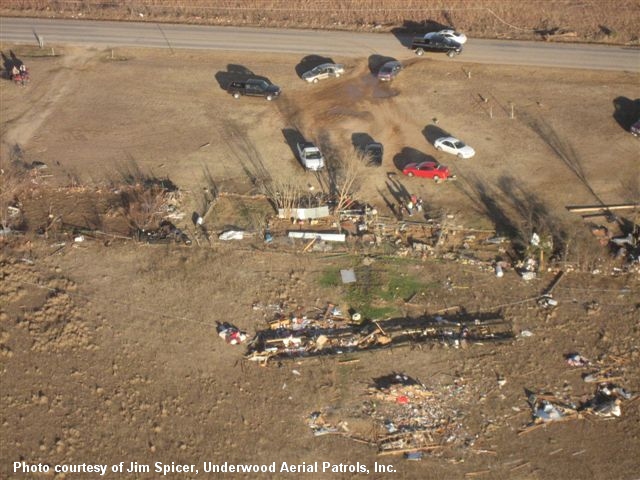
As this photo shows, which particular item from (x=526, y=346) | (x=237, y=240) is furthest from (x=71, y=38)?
(x=526, y=346)

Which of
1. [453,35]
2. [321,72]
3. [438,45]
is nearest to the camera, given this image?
[321,72]

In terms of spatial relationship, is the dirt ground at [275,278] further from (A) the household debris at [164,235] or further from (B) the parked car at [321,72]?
(B) the parked car at [321,72]

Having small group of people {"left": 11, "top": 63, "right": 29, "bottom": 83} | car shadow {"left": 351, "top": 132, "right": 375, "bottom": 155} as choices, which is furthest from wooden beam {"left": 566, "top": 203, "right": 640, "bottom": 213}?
small group of people {"left": 11, "top": 63, "right": 29, "bottom": 83}

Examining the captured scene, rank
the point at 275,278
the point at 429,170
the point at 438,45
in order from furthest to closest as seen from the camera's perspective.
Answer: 1. the point at 438,45
2. the point at 429,170
3. the point at 275,278

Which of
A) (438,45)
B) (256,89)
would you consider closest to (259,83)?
(256,89)

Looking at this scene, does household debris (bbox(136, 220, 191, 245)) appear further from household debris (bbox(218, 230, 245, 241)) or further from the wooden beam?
the wooden beam

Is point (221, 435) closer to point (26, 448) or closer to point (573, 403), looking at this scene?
point (26, 448)

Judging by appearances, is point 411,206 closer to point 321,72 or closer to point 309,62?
point 321,72
